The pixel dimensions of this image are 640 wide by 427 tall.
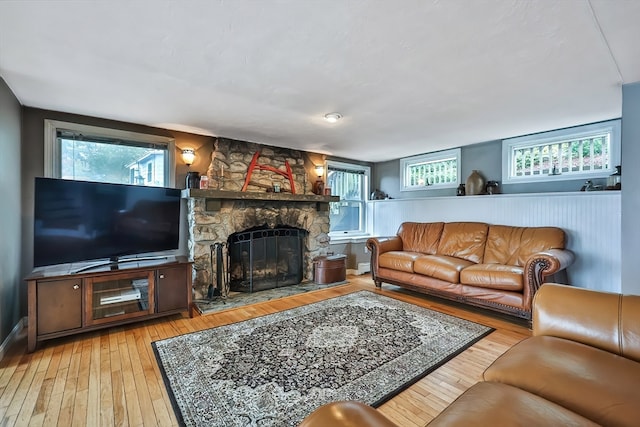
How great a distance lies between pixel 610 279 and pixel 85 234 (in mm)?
5353

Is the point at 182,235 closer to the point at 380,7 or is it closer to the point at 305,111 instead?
the point at 305,111

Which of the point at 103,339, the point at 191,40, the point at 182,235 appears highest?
the point at 191,40

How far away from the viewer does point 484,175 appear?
4223mm

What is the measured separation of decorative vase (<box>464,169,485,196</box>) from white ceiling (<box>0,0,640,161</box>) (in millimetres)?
1069

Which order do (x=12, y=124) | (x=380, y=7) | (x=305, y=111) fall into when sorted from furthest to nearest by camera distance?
(x=305, y=111) < (x=12, y=124) < (x=380, y=7)

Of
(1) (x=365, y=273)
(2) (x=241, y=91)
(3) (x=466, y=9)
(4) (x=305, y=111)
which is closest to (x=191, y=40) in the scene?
(2) (x=241, y=91)

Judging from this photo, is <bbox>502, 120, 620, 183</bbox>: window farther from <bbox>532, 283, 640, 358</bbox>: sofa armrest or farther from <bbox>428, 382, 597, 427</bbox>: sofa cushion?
<bbox>428, 382, 597, 427</bbox>: sofa cushion

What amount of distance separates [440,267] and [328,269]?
1.63 meters

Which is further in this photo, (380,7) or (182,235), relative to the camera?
(182,235)

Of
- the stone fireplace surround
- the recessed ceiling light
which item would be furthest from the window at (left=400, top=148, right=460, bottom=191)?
the recessed ceiling light

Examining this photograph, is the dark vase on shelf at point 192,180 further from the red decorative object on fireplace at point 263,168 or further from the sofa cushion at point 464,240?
the sofa cushion at point 464,240

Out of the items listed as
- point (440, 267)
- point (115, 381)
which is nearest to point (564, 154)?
point (440, 267)

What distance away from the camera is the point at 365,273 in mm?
5168

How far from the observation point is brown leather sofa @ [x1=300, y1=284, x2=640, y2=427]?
2.91ft
